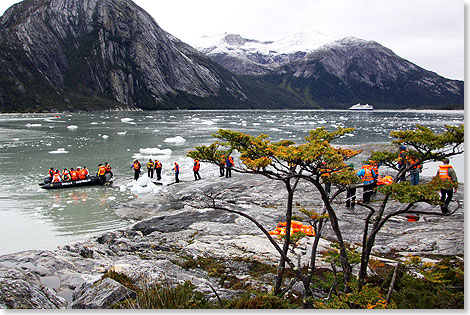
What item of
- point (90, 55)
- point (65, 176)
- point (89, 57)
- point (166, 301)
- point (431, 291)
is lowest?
point (65, 176)

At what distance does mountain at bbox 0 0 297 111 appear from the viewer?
13850 cm

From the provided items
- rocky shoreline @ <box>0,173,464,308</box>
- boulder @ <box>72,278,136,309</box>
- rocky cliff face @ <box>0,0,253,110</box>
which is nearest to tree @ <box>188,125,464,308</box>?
rocky shoreline @ <box>0,173,464,308</box>

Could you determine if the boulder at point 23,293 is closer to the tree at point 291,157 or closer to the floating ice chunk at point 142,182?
the tree at point 291,157

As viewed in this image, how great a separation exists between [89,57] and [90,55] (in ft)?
5.95

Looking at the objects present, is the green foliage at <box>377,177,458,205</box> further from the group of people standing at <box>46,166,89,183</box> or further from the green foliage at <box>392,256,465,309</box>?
the group of people standing at <box>46,166,89,183</box>

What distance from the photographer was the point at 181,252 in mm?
9695

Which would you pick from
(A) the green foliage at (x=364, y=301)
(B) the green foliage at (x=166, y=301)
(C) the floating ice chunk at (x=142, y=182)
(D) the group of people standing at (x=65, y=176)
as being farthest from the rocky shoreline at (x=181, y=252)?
(D) the group of people standing at (x=65, y=176)

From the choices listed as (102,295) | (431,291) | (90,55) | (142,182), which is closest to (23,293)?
(102,295)

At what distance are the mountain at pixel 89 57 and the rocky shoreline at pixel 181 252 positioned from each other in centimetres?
13465

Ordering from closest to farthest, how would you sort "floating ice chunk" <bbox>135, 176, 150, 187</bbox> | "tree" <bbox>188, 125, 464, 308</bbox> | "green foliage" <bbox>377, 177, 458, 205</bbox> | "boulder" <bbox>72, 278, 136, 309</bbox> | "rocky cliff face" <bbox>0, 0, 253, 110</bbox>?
"green foliage" <bbox>377, 177, 458, 205</bbox> → "tree" <bbox>188, 125, 464, 308</bbox> → "boulder" <bbox>72, 278, 136, 309</bbox> → "floating ice chunk" <bbox>135, 176, 150, 187</bbox> → "rocky cliff face" <bbox>0, 0, 253, 110</bbox>

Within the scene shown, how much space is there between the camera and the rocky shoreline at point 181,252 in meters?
6.04

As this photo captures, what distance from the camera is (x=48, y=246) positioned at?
11812 millimetres

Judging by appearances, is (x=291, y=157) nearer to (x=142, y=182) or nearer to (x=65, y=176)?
(x=142, y=182)

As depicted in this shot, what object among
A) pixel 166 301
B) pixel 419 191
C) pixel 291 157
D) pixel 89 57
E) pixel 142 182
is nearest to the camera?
pixel 419 191
